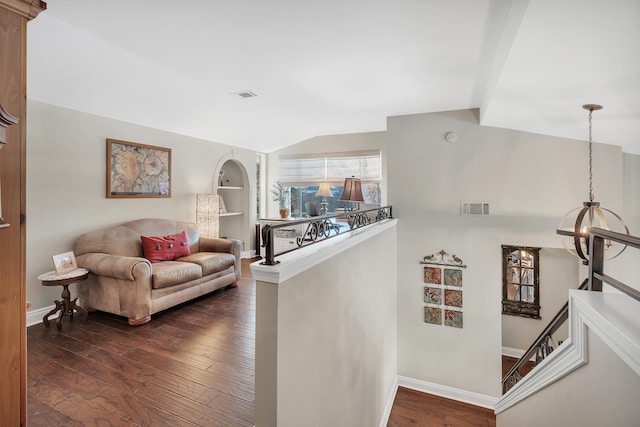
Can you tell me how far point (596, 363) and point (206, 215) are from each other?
4917 millimetres

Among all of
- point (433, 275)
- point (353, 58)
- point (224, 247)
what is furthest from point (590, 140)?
point (224, 247)

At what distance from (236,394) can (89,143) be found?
132 inches

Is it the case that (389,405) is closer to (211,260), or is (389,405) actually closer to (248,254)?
(211,260)

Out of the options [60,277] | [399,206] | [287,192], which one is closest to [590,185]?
[399,206]

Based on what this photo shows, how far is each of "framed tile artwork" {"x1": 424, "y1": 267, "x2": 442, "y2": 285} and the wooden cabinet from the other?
4067 mm

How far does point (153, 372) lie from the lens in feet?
7.48

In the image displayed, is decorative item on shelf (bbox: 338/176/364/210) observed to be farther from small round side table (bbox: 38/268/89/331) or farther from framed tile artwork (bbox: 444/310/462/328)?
small round side table (bbox: 38/268/89/331)

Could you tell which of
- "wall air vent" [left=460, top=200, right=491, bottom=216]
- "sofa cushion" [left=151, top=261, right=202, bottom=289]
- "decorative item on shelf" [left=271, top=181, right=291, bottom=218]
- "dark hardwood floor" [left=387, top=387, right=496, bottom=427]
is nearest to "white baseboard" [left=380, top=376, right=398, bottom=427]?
"dark hardwood floor" [left=387, top=387, right=496, bottom=427]

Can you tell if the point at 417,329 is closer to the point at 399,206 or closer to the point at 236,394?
the point at 399,206

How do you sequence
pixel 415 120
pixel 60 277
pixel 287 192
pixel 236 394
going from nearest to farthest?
pixel 236 394 < pixel 60 277 < pixel 415 120 < pixel 287 192

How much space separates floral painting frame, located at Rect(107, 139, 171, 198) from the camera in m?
3.81

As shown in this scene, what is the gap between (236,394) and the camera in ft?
6.81

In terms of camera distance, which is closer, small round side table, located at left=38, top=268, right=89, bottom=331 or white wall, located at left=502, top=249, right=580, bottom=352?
small round side table, located at left=38, top=268, right=89, bottom=331

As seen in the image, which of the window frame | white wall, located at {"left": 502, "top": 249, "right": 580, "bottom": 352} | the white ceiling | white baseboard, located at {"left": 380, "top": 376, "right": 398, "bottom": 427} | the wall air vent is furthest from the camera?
the window frame
